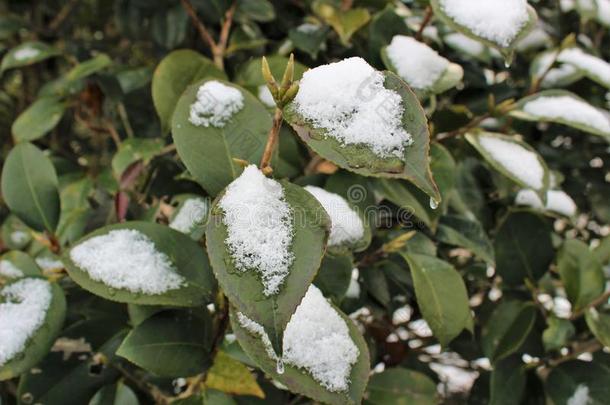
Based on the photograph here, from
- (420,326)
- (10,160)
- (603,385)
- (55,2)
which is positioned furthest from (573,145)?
(55,2)

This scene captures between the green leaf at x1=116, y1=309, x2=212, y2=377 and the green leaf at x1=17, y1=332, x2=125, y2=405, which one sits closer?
the green leaf at x1=116, y1=309, x2=212, y2=377

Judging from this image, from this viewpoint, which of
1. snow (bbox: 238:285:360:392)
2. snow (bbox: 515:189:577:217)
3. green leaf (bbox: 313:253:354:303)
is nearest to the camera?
snow (bbox: 238:285:360:392)

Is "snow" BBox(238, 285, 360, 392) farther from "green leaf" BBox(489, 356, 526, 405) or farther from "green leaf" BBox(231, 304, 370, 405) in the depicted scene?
"green leaf" BBox(489, 356, 526, 405)

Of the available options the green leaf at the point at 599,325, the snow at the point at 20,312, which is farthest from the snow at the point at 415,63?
the snow at the point at 20,312

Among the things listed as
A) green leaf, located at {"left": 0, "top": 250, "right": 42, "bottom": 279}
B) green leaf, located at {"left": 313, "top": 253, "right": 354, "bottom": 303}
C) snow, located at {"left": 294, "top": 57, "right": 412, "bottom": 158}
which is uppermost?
snow, located at {"left": 294, "top": 57, "right": 412, "bottom": 158}

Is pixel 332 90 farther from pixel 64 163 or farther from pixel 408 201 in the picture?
pixel 64 163

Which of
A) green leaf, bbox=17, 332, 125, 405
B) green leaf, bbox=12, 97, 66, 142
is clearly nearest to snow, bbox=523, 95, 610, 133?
green leaf, bbox=17, 332, 125, 405

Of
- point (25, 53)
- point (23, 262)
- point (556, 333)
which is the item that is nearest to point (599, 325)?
point (556, 333)
